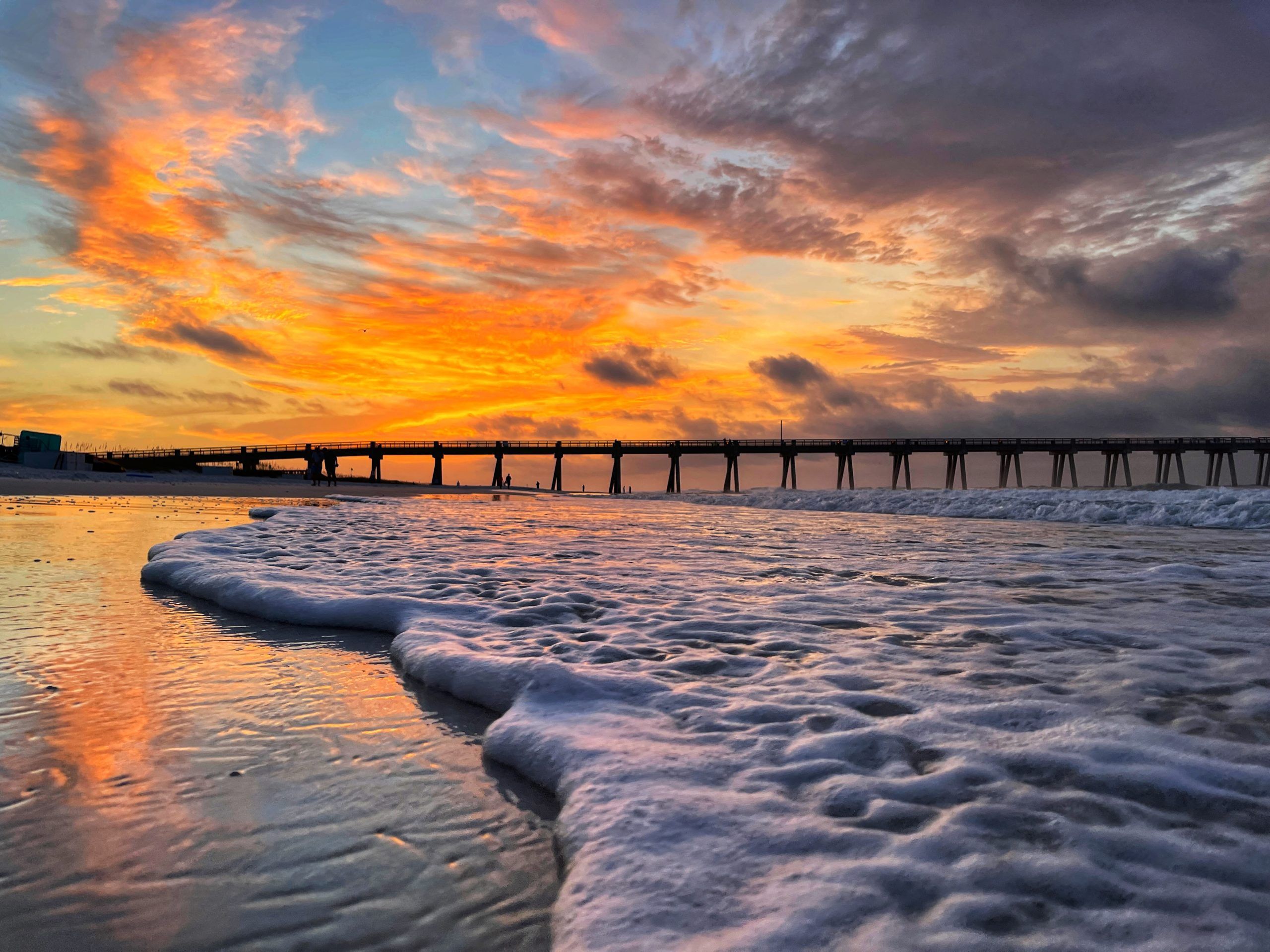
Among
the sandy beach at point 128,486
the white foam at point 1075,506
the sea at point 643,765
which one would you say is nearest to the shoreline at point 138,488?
the sandy beach at point 128,486

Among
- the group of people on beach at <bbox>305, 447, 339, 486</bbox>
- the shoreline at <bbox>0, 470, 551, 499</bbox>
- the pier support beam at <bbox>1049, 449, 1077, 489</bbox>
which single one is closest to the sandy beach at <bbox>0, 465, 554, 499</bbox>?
the shoreline at <bbox>0, 470, 551, 499</bbox>

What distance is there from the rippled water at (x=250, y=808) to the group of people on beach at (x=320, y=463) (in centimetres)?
5709

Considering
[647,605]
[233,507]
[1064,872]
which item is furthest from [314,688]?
[233,507]

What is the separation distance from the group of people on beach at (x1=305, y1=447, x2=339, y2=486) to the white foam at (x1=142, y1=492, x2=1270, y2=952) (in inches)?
2214

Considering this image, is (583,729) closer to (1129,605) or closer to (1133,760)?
(1133,760)

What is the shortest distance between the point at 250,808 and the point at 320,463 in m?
64.1

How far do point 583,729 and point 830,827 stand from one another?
1073 mm

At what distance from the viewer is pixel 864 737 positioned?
2670mm

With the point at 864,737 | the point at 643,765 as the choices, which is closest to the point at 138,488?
the point at 643,765

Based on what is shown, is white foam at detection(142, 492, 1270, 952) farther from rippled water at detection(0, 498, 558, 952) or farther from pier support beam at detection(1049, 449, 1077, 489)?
pier support beam at detection(1049, 449, 1077, 489)

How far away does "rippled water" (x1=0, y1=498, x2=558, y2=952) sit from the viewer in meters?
1.64

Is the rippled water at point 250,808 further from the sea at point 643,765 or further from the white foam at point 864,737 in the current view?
the white foam at point 864,737

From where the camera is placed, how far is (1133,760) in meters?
2.43

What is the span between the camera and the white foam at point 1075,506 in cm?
1474
